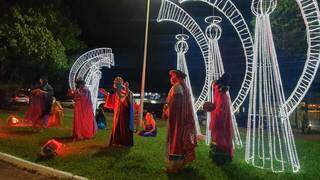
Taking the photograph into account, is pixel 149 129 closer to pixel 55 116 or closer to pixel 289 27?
pixel 55 116

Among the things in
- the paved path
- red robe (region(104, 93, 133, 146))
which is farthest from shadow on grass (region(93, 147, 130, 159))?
the paved path

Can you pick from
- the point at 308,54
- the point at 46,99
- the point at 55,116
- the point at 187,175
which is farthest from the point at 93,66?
the point at 308,54

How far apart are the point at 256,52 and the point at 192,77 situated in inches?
1290

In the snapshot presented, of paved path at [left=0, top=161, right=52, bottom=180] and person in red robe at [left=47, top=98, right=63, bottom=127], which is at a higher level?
person in red robe at [left=47, top=98, right=63, bottom=127]

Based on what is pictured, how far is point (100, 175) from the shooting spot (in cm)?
988

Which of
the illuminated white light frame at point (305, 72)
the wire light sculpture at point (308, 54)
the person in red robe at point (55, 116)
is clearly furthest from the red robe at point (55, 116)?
the wire light sculpture at point (308, 54)

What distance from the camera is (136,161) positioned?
11.0 metres

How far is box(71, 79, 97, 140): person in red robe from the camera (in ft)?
48.5

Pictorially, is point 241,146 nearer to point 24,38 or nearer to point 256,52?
point 256,52

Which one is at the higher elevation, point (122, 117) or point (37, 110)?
point (37, 110)

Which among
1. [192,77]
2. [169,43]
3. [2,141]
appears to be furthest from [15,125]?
[169,43]

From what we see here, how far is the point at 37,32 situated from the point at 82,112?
13.0m

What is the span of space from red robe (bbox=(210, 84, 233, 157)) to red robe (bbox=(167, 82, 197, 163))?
0.85 m

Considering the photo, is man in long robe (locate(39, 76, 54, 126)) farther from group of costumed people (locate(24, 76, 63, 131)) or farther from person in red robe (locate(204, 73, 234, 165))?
person in red robe (locate(204, 73, 234, 165))
